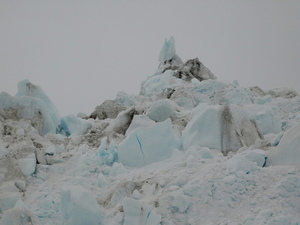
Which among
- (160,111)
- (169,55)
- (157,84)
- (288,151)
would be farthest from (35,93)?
(169,55)

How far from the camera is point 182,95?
10.6m

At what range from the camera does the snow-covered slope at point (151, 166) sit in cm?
385

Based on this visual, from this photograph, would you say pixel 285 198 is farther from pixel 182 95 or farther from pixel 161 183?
pixel 182 95

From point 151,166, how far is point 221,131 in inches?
51.7

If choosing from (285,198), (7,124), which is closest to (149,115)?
(7,124)

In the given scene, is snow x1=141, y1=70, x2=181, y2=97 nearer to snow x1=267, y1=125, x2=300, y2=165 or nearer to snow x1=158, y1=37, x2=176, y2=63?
snow x1=158, y1=37, x2=176, y2=63

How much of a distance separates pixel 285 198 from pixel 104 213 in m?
1.95

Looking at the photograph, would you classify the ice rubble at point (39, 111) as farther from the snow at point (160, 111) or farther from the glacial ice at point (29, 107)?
the snow at point (160, 111)

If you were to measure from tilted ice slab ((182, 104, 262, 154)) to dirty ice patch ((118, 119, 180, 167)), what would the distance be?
0.37 metres

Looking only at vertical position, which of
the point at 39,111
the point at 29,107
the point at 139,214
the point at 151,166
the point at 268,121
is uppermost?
the point at 29,107

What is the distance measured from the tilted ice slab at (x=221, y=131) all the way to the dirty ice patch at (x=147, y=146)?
366 millimetres

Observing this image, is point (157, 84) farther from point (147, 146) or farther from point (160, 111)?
point (147, 146)

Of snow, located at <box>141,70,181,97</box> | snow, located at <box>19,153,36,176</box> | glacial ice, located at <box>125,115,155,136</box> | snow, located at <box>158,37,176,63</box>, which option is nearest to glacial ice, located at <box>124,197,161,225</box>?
snow, located at <box>19,153,36,176</box>

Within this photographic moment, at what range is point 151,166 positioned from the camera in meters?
5.64
